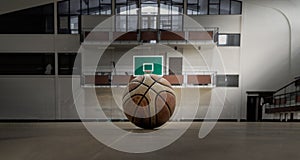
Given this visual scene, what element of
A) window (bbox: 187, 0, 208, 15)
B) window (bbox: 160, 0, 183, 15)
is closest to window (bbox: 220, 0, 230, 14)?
window (bbox: 187, 0, 208, 15)

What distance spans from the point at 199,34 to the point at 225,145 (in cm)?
548

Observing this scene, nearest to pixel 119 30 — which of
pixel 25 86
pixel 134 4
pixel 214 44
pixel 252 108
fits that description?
pixel 134 4

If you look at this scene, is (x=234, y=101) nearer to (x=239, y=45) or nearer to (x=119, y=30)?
(x=239, y=45)

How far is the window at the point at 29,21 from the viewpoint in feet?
20.5

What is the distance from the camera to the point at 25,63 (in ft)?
20.5

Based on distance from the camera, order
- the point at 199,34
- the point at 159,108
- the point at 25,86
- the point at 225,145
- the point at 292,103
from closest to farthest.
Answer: the point at 225,145 → the point at 159,108 → the point at 292,103 → the point at 199,34 → the point at 25,86

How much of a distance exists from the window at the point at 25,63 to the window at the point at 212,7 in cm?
372

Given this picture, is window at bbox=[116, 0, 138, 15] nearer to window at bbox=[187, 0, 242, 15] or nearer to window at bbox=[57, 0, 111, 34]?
window at bbox=[57, 0, 111, 34]

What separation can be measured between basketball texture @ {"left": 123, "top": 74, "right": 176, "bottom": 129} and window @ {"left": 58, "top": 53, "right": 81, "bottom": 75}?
543cm

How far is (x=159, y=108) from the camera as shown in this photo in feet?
3.36

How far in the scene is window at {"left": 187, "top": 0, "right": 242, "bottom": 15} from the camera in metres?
6.27

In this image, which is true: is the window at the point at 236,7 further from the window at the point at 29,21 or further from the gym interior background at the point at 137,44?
the window at the point at 29,21

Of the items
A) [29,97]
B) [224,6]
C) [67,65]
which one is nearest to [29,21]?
[67,65]

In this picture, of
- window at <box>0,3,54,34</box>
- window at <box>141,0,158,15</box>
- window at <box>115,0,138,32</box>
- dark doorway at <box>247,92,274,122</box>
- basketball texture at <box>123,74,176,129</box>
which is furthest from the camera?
window at <box>141,0,158,15</box>
